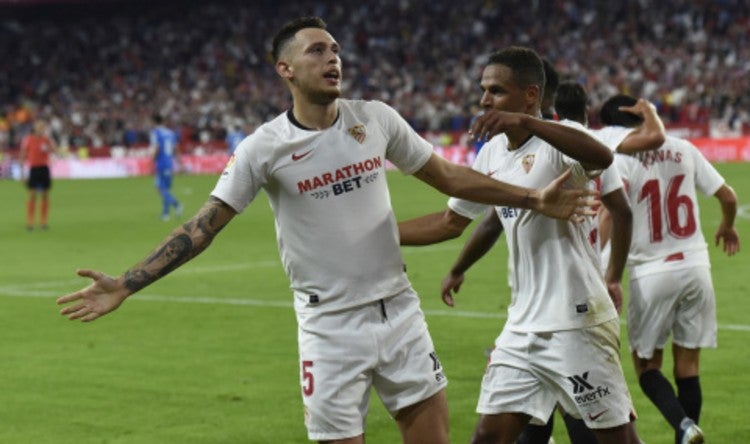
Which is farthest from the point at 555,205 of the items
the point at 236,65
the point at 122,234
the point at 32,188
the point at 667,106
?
the point at 236,65

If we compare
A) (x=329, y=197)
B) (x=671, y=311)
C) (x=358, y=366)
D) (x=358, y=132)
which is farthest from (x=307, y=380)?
(x=671, y=311)

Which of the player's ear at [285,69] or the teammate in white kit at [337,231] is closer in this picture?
the teammate in white kit at [337,231]

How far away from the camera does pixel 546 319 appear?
21.3ft

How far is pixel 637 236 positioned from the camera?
8.48m

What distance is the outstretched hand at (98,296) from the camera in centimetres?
559

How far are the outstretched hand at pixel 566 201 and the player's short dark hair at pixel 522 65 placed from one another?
716mm

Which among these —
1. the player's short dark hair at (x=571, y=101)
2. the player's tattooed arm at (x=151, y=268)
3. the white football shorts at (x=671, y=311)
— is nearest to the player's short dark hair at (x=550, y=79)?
the player's short dark hair at (x=571, y=101)

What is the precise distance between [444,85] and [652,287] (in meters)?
42.9

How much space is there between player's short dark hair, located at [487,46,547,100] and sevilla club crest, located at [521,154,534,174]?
11.6 inches

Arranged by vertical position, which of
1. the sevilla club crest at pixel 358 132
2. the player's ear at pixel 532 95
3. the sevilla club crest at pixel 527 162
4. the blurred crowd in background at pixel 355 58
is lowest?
the sevilla club crest at pixel 527 162

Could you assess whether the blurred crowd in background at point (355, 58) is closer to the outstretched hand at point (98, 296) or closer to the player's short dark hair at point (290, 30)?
the player's short dark hair at point (290, 30)

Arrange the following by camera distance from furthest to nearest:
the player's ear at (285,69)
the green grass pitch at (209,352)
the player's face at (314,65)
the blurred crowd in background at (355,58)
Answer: the blurred crowd in background at (355,58)
the green grass pitch at (209,352)
the player's ear at (285,69)
the player's face at (314,65)

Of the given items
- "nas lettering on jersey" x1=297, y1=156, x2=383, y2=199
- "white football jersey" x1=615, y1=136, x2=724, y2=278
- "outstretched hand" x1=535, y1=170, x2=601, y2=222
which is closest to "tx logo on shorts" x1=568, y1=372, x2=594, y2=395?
"outstretched hand" x1=535, y1=170, x2=601, y2=222

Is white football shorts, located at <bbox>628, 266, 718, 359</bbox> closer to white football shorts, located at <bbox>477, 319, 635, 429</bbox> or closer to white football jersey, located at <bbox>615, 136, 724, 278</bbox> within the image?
white football jersey, located at <bbox>615, 136, 724, 278</bbox>
